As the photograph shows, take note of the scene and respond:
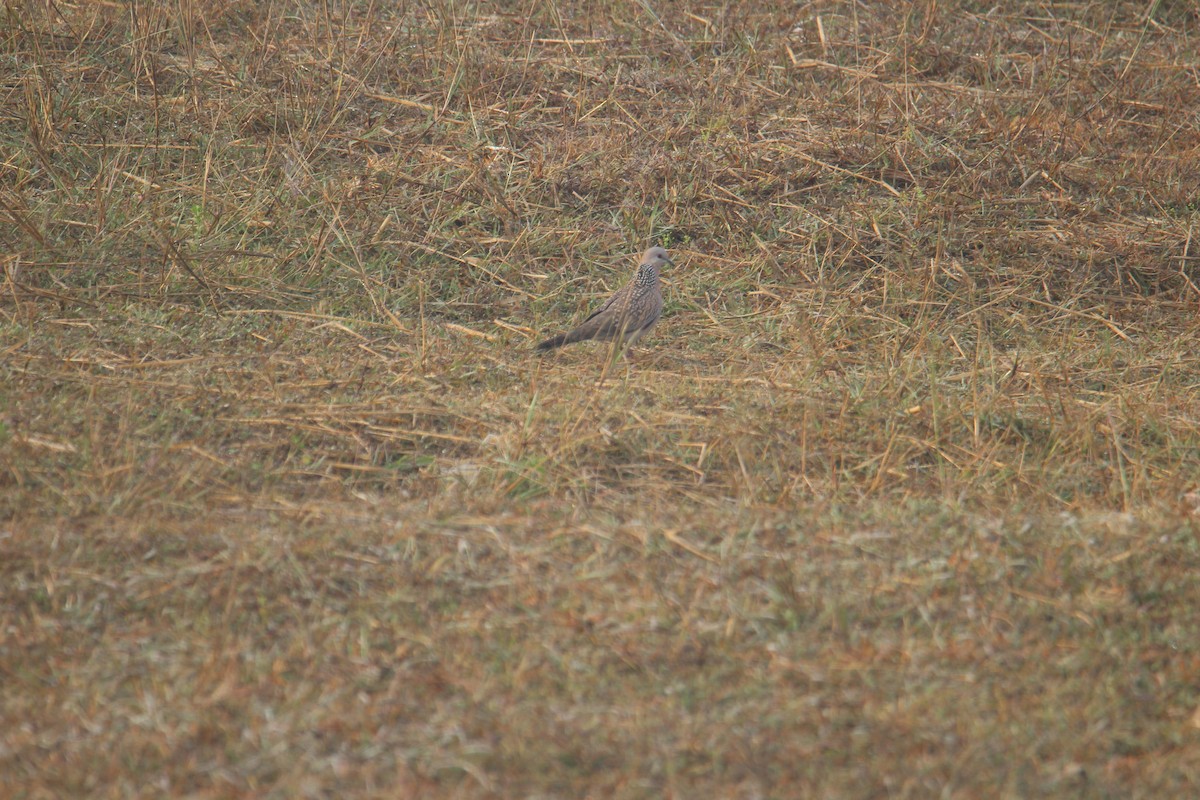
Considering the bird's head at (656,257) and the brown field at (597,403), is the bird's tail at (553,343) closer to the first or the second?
the brown field at (597,403)

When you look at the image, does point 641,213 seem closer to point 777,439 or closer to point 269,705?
point 777,439

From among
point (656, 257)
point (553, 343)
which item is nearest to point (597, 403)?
point (553, 343)

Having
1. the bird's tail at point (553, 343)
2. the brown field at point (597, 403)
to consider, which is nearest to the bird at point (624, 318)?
the bird's tail at point (553, 343)

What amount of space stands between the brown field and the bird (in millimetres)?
172

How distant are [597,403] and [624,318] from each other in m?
0.63

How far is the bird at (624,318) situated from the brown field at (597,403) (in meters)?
0.17

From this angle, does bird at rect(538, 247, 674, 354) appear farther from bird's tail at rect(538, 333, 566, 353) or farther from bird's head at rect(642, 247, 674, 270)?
bird's head at rect(642, 247, 674, 270)

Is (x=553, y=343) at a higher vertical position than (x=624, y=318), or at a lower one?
lower

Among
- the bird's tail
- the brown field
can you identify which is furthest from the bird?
the brown field

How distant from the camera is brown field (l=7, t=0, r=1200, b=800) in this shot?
3094 millimetres

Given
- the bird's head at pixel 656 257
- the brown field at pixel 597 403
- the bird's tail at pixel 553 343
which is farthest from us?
the bird's head at pixel 656 257

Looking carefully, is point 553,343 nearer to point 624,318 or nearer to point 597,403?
point 624,318

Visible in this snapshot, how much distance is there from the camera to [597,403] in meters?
4.91

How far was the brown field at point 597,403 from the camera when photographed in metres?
3.09
